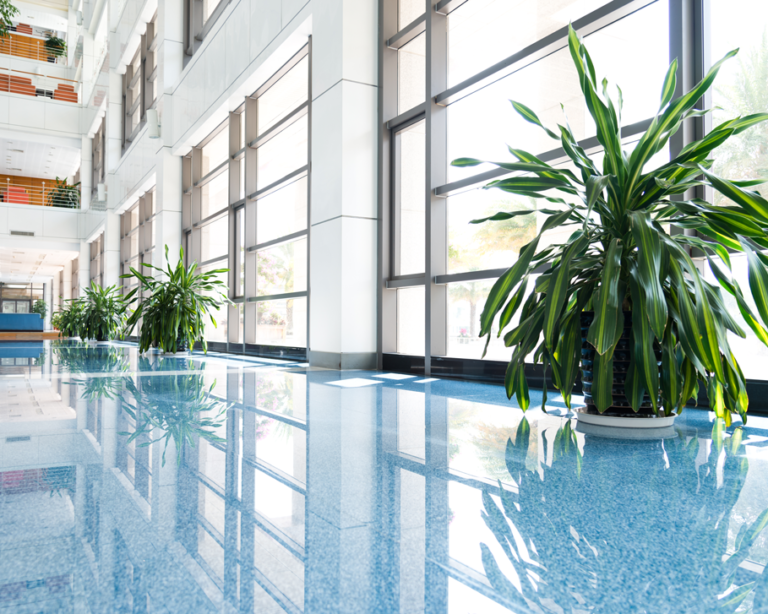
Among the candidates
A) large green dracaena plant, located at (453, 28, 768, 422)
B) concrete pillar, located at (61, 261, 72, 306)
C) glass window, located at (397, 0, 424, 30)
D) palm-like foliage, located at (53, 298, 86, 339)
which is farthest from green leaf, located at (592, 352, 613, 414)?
concrete pillar, located at (61, 261, 72, 306)

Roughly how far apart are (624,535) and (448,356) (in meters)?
3.22

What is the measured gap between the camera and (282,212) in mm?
6812

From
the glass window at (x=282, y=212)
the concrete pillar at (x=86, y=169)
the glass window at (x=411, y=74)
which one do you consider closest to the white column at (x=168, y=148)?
the glass window at (x=282, y=212)

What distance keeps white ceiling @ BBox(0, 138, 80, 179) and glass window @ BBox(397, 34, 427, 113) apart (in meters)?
16.7

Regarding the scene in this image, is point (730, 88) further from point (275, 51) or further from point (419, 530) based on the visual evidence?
point (275, 51)

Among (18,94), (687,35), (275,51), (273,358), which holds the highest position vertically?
(18,94)

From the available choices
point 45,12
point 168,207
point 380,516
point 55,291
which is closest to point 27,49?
point 45,12

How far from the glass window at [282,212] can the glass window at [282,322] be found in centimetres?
80

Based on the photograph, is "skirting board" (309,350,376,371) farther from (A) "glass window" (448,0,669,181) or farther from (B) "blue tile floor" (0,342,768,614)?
(B) "blue tile floor" (0,342,768,614)

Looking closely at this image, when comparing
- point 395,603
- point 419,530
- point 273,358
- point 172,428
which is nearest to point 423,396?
point 172,428

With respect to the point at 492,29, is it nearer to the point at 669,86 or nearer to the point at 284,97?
the point at 669,86

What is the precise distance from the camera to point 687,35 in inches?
109

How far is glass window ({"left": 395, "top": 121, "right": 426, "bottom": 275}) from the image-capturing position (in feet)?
15.9

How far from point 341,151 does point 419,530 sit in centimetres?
417
